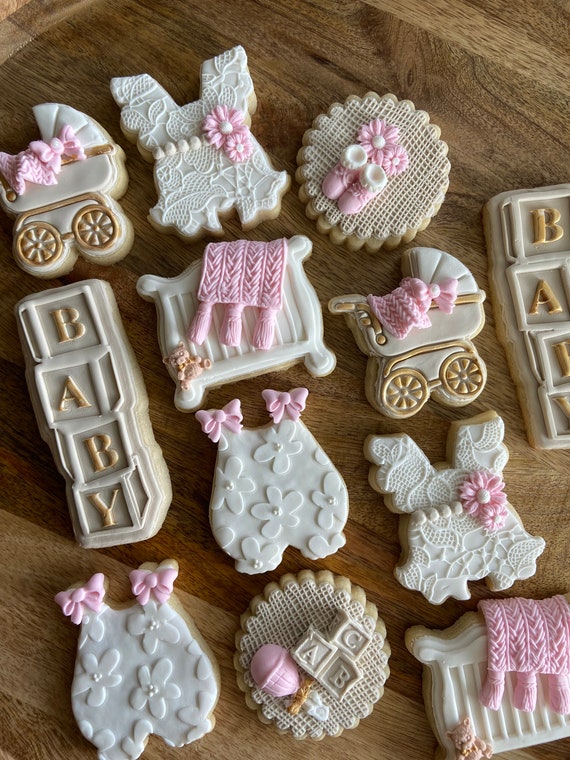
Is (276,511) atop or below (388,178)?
below

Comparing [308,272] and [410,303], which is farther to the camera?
[308,272]

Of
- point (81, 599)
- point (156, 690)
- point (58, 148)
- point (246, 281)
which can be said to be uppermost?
point (58, 148)

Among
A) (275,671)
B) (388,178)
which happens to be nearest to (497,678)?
(275,671)

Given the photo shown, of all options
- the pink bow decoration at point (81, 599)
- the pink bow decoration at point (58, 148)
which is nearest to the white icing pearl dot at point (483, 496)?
the pink bow decoration at point (81, 599)

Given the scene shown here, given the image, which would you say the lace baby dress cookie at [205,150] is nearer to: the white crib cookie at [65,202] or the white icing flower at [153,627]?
the white crib cookie at [65,202]

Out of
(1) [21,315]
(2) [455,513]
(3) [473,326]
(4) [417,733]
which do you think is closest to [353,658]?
(4) [417,733]

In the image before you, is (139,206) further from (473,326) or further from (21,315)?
(473,326)

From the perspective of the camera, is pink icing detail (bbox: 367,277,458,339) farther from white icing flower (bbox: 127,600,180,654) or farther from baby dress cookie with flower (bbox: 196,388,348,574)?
white icing flower (bbox: 127,600,180,654)

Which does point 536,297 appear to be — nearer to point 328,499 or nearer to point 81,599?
point 328,499
